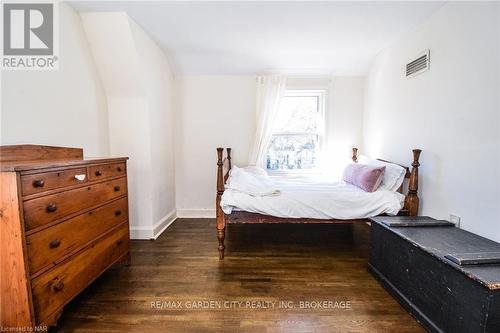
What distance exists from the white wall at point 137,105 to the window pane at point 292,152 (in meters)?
1.58

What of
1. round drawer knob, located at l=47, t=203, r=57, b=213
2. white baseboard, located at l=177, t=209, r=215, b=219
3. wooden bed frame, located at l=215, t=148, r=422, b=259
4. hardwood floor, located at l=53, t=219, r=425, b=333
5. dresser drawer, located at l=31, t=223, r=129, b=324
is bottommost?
hardwood floor, located at l=53, t=219, r=425, b=333

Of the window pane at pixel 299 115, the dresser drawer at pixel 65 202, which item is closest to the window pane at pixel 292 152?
the window pane at pixel 299 115

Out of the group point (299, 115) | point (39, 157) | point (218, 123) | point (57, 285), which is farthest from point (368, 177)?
point (39, 157)

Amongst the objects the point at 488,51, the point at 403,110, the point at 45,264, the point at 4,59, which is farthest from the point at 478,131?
the point at 4,59

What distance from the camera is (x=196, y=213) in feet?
11.3

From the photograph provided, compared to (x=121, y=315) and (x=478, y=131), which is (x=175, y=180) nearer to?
(x=121, y=315)

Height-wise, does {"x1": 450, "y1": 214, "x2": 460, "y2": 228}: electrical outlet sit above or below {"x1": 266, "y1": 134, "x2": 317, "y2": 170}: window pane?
below

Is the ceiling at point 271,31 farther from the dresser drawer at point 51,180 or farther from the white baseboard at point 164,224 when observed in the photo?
the white baseboard at point 164,224

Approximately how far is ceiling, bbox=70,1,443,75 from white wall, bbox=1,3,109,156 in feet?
1.23

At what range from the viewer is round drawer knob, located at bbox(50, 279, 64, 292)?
4.12 feet

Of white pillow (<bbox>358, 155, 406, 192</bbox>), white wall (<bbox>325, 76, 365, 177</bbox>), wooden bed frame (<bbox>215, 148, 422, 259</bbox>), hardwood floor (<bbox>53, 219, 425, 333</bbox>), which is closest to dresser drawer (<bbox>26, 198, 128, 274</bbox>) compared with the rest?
hardwood floor (<bbox>53, 219, 425, 333</bbox>)

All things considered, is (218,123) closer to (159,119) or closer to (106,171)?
(159,119)

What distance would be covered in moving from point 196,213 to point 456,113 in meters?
3.14

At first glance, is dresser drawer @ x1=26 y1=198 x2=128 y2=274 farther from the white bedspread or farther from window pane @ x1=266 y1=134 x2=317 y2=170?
window pane @ x1=266 y1=134 x2=317 y2=170
